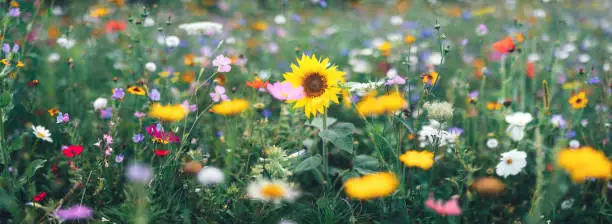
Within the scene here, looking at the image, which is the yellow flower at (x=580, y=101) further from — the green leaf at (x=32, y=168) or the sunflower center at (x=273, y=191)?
the green leaf at (x=32, y=168)

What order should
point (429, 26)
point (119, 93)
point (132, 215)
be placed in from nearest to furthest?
point (132, 215) → point (119, 93) → point (429, 26)

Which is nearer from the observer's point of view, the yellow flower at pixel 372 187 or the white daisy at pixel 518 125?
the yellow flower at pixel 372 187

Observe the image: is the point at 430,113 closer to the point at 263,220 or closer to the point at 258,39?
the point at 263,220

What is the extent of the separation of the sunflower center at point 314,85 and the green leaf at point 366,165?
0.31 meters

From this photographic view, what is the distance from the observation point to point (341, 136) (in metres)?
1.52

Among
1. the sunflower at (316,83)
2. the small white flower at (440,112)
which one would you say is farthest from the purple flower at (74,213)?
the small white flower at (440,112)

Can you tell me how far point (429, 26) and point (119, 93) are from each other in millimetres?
3362

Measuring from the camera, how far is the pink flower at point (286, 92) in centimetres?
145

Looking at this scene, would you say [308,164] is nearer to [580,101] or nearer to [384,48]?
[580,101]

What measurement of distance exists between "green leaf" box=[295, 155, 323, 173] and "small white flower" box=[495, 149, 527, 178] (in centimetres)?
69

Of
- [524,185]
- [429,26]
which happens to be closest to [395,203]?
[524,185]

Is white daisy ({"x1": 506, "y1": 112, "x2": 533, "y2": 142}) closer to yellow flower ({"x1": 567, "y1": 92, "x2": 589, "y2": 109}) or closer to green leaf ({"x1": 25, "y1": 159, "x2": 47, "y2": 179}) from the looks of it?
yellow flower ({"x1": 567, "y1": 92, "x2": 589, "y2": 109})

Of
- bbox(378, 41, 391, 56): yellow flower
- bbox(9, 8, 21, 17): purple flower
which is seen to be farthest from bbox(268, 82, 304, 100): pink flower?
bbox(378, 41, 391, 56): yellow flower

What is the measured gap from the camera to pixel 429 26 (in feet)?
14.3
